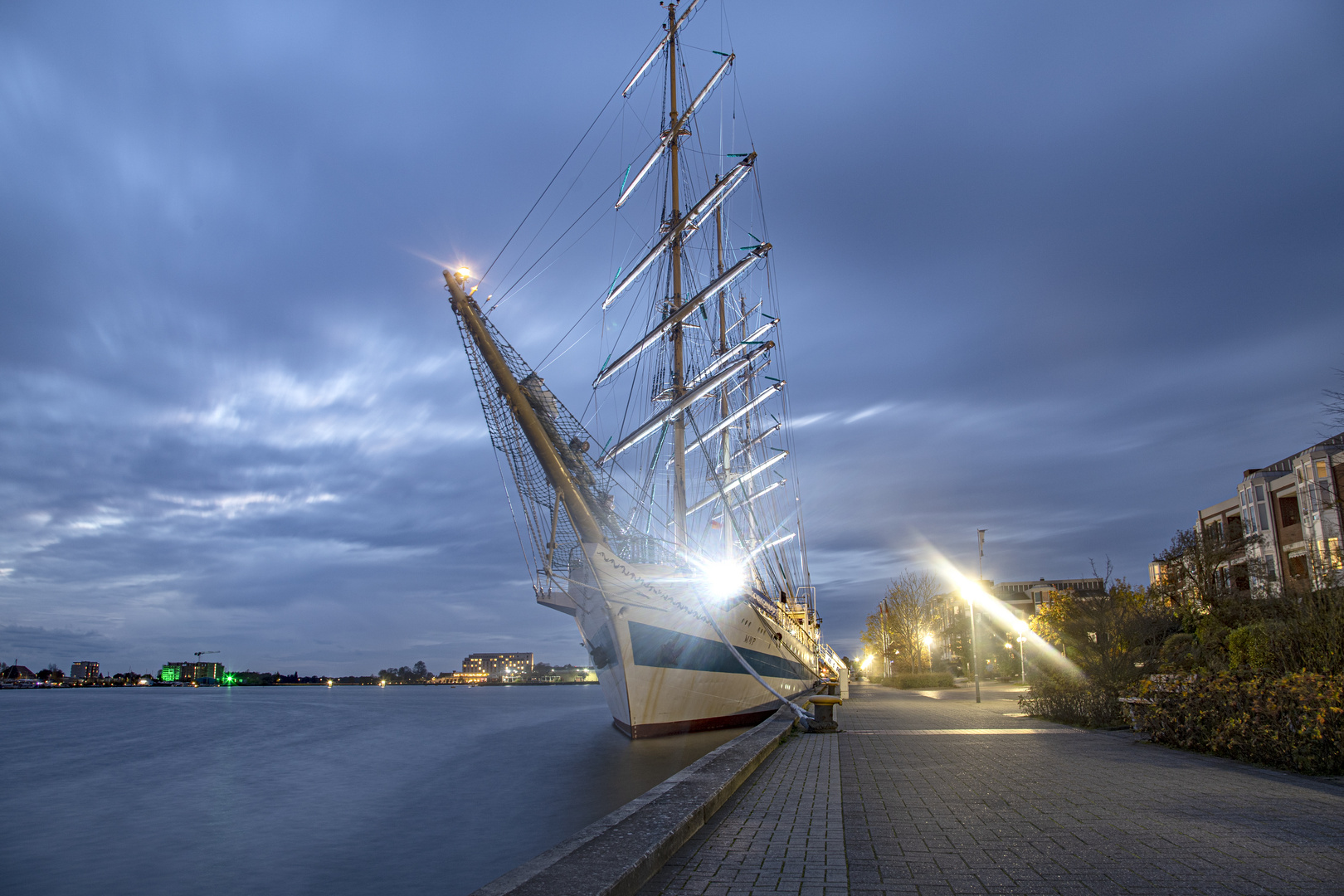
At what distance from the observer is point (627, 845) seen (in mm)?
4859

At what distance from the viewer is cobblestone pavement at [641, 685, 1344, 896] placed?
4484 millimetres

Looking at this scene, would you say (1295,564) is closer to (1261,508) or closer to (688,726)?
(1261,508)

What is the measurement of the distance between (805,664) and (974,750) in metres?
33.6

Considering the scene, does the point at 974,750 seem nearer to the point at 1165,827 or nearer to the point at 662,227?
the point at 1165,827

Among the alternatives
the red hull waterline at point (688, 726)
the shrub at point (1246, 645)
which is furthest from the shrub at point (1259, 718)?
the red hull waterline at point (688, 726)

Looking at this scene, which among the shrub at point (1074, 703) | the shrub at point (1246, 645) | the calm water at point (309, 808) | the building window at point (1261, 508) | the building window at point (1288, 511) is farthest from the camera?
the building window at point (1261, 508)

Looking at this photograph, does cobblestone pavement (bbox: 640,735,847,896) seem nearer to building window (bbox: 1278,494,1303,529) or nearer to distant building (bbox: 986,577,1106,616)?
building window (bbox: 1278,494,1303,529)

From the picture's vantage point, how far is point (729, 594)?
25.9 meters

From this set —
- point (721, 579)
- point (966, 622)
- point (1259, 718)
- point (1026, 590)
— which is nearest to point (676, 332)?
point (721, 579)

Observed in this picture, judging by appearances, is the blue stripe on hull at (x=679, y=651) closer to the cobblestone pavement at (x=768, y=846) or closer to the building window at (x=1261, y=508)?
the cobblestone pavement at (x=768, y=846)

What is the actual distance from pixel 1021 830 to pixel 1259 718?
5494 mm

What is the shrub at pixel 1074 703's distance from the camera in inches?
575

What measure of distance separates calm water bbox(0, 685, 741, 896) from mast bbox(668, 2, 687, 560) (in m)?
9.07

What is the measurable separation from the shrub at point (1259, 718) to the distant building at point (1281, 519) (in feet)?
78.5
